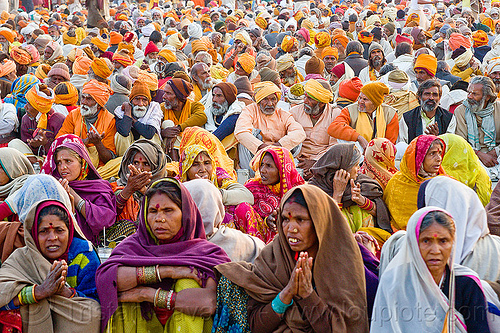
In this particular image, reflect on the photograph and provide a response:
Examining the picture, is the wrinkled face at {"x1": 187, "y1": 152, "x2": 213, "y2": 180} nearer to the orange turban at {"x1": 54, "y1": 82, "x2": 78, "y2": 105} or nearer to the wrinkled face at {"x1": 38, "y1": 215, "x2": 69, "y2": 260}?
the wrinkled face at {"x1": 38, "y1": 215, "x2": 69, "y2": 260}

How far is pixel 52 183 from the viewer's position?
334 cm

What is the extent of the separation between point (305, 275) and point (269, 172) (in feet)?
5.68

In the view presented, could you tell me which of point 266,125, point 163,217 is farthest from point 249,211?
point 266,125

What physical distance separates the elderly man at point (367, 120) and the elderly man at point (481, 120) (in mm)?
681

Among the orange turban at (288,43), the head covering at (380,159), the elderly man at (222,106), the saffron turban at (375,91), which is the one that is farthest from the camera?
the orange turban at (288,43)

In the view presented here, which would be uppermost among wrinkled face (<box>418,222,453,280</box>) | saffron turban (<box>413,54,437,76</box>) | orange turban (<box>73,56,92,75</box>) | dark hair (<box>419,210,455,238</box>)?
dark hair (<box>419,210,455,238</box>)

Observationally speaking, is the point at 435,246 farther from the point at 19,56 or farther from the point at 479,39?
the point at 479,39

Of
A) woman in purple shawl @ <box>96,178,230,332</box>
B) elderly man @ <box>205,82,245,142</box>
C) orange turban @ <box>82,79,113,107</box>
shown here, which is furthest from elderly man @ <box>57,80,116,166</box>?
woman in purple shawl @ <box>96,178,230,332</box>

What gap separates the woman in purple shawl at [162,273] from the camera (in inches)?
107

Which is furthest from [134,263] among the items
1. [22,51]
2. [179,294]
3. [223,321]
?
[22,51]

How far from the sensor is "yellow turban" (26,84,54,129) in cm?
586

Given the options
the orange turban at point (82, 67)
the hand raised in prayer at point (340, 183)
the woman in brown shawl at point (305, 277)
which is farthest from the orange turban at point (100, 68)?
the woman in brown shawl at point (305, 277)

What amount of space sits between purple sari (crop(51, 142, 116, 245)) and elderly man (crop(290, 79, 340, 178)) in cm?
235

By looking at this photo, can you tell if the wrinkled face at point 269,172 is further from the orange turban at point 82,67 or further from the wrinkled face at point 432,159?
the orange turban at point 82,67
